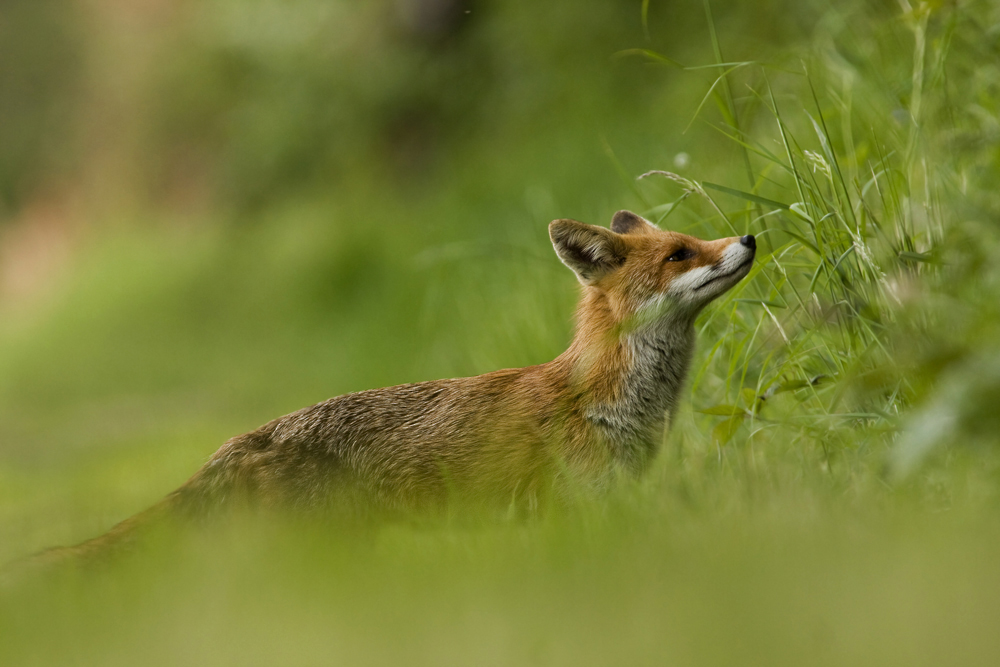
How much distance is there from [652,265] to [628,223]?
668 mm

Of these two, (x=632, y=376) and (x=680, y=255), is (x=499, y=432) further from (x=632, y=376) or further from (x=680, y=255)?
(x=680, y=255)

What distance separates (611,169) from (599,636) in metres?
8.14

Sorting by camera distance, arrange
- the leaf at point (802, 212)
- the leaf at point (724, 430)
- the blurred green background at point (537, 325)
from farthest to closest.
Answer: the leaf at point (802, 212)
the leaf at point (724, 430)
the blurred green background at point (537, 325)

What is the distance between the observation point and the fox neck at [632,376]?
381 centimetres

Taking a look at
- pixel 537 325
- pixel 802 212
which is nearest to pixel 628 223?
pixel 802 212

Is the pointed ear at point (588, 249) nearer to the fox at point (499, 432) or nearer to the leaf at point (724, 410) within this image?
the fox at point (499, 432)

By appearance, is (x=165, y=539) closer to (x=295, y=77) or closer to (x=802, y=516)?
(x=802, y=516)

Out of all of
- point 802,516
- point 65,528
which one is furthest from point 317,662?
point 65,528

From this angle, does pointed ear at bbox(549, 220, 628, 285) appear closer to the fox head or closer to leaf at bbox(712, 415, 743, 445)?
the fox head

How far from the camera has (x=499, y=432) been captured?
3.73 metres

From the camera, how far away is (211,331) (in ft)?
42.9

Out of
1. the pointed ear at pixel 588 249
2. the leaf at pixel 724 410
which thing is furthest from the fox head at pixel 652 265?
the leaf at pixel 724 410

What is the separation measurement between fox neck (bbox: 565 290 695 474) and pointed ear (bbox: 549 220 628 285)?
23 cm

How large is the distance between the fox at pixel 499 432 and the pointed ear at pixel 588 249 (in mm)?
35
